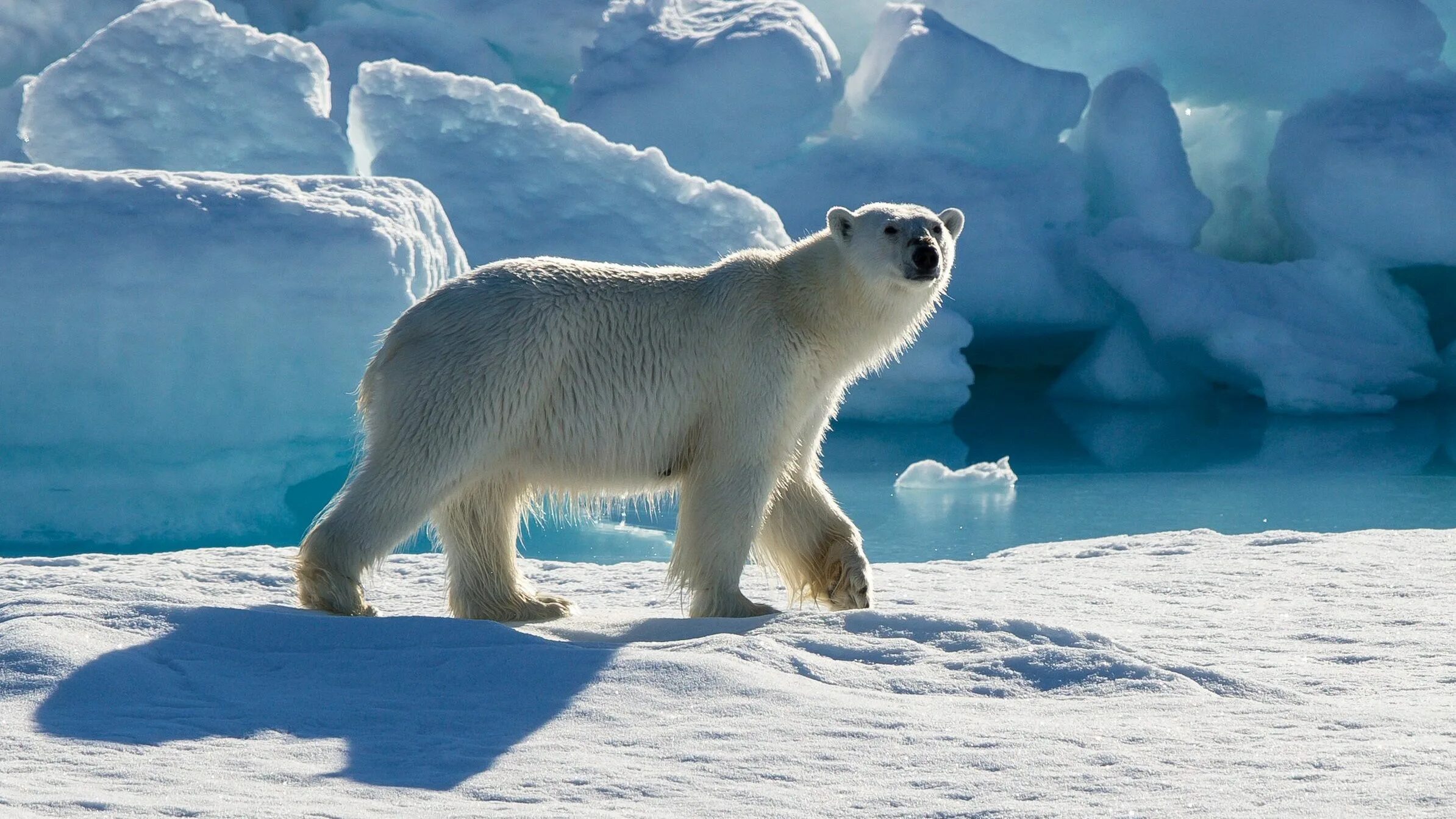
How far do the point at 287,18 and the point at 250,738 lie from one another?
17.4 m

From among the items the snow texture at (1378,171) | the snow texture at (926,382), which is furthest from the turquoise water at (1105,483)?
the snow texture at (1378,171)

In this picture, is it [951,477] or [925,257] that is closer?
[925,257]

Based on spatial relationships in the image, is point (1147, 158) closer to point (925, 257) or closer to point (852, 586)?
point (925, 257)

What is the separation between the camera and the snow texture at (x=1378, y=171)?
14.2 meters

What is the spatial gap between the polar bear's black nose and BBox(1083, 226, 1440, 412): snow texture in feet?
36.5

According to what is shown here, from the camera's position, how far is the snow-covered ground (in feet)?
7.79

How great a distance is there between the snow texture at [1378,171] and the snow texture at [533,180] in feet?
21.1

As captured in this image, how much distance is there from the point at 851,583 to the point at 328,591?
5.14 feet

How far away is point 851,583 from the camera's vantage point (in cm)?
436

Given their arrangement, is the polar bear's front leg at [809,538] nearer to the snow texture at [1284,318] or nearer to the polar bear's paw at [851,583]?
the polar bear's paw at [851,583]

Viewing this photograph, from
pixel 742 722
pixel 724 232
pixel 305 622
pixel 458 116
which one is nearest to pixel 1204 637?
pixel 742 722

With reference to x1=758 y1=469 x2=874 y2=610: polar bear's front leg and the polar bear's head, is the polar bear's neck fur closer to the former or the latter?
the polar bear's head

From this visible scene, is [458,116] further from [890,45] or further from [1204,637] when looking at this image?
[1204,637]

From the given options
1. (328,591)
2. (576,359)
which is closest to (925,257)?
(576,359)
